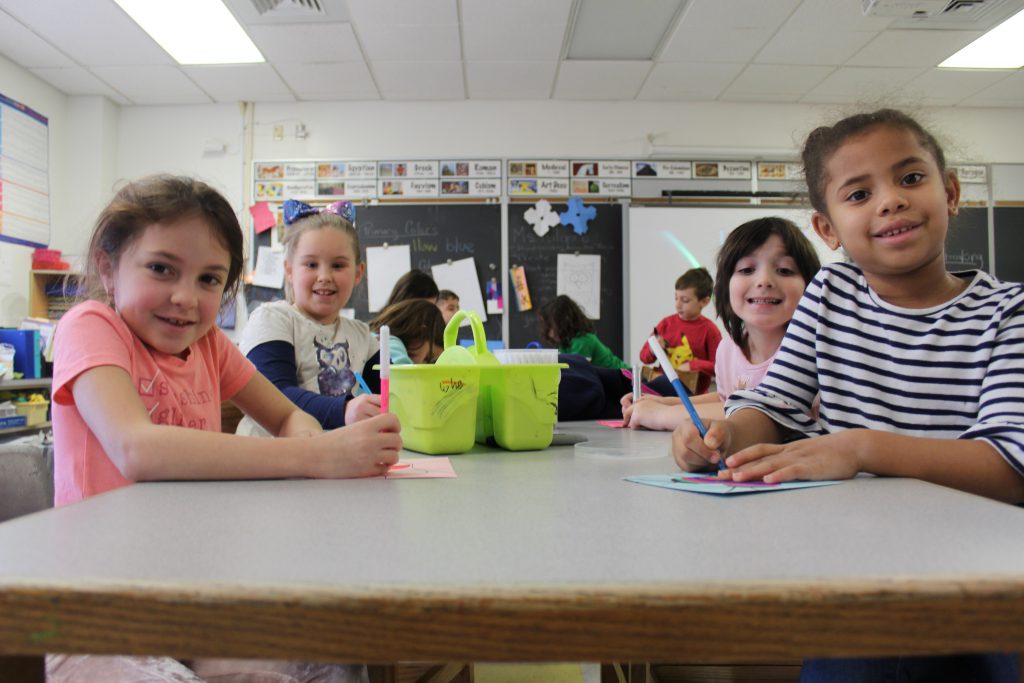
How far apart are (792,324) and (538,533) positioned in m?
0.72

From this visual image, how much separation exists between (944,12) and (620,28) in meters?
1.64

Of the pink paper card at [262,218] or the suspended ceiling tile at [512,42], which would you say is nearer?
the suspended ceiling tile at [512,42]

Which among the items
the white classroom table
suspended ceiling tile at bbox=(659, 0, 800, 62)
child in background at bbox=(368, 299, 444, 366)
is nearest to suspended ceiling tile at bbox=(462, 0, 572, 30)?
suspended ceiling tile at bbox=(659, 0, 800, 62)

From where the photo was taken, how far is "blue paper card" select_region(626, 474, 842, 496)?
577 millimetres

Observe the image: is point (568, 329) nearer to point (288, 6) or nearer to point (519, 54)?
point (519, 54)

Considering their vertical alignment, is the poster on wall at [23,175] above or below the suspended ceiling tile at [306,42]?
below

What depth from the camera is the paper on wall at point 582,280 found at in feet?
14.7

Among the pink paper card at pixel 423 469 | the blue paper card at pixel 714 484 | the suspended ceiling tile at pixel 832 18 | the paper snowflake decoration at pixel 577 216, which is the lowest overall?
the pink paper card at pixel 423 469

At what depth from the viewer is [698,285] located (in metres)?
3.91

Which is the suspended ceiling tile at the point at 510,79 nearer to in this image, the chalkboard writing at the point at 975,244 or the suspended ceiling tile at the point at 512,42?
the suspended ceiling tile at the point at 512,42

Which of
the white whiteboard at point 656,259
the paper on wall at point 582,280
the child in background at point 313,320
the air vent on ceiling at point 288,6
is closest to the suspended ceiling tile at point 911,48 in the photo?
the white whiteboard at point 656,259

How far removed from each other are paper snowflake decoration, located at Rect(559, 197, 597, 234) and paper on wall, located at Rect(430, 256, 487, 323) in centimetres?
70

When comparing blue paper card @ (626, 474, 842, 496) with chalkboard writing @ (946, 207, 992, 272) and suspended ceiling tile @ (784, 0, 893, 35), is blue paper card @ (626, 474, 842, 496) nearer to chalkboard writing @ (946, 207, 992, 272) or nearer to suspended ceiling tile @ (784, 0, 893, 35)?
suspended ceiling tile @ (784, 0, 893, 35)

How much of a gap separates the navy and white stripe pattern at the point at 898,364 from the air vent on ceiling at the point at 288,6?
3178 mm
